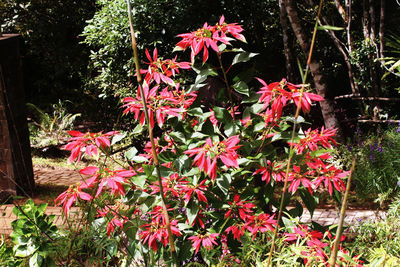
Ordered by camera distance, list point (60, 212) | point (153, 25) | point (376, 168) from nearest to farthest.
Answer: point (60, 212) < point (376, 168) < point (153, 25)

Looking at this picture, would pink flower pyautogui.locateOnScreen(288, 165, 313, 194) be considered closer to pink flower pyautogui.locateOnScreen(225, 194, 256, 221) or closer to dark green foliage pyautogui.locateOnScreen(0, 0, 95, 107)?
pink flower pyautogui.locateOnScreen(225, 194, 256, 221)

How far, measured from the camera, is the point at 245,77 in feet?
7.06

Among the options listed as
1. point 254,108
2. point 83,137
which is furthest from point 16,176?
point 254,108

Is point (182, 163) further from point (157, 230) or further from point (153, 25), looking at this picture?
point (153, 25)

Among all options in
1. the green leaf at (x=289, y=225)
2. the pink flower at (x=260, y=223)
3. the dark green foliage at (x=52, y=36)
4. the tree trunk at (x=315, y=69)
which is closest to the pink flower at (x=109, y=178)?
the pink flower at (x=260, y=223)

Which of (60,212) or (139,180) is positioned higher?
(139,180)

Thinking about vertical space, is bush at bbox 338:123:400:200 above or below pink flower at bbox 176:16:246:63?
below

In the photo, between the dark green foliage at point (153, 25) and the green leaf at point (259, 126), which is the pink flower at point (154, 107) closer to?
the green leaf at point (259, 126)

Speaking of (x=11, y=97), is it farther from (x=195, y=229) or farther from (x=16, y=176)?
(x=195, y=229)

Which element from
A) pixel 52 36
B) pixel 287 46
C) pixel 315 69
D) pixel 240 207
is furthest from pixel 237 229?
pixel 52 36

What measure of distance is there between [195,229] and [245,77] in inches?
32.5

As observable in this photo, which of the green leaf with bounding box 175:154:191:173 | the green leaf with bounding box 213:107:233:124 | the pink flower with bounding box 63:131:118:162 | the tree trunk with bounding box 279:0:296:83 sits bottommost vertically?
the green leaf with bounding box 175:154:191:173

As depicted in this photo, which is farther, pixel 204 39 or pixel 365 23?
pixel 365 23

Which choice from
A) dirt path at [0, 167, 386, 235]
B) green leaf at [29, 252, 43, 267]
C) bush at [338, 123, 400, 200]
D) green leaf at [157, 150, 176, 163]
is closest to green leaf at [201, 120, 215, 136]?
green leaf at [157, 150, 176, 163]
